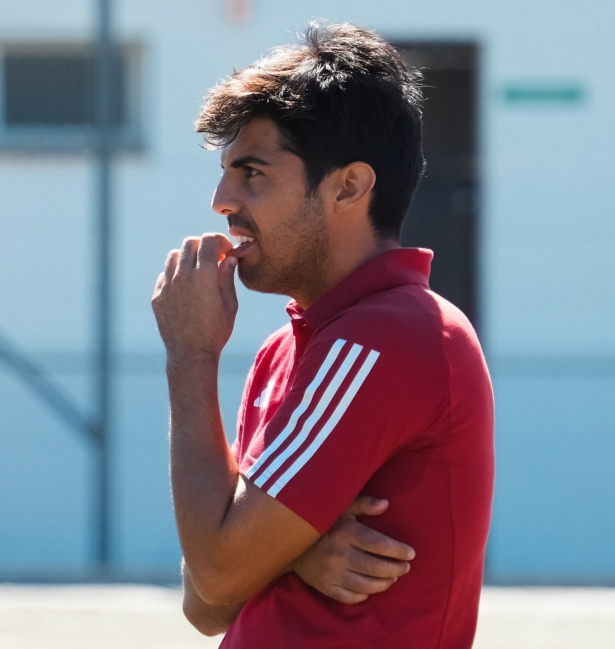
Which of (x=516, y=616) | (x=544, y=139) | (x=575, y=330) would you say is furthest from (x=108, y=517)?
(x=544, y=139)

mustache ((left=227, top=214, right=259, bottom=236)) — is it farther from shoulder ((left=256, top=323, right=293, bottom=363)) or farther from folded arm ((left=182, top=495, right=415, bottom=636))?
folded arm ((left=182, top=495, right=415, bottom=636))

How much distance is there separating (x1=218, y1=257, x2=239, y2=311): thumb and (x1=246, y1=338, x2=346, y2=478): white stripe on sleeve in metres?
0.31

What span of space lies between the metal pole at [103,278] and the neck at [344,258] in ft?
15.5

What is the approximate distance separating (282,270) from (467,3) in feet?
18.6

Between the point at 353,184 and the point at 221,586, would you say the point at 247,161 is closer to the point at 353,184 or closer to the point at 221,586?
the point at 353,184

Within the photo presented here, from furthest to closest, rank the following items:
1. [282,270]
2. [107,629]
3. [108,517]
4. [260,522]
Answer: [108,517], [107,629], [282,270], [260,522]

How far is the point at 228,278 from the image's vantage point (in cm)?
205

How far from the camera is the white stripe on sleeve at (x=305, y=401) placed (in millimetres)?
1758

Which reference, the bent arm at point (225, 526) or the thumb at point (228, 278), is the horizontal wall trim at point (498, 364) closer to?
the thumb at point (228, 278)

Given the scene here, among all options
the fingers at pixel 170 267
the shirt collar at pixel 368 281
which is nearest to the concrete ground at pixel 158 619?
the fingers at pixel 170 267

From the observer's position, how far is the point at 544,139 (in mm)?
7152

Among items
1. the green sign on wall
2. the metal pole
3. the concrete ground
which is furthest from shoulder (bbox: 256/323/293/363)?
the green sign on wall

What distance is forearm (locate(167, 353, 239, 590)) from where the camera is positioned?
5.71 feet

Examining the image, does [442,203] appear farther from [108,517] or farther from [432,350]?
[432,350]
